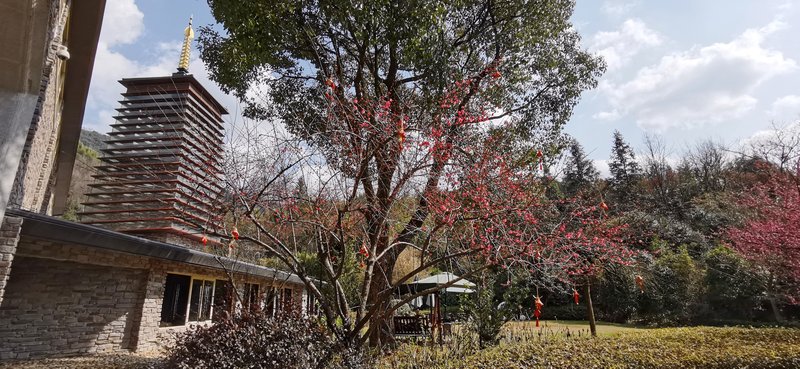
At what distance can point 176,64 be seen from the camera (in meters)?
11.5

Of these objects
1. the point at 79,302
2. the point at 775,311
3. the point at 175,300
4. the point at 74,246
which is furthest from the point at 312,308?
the point at 775,311

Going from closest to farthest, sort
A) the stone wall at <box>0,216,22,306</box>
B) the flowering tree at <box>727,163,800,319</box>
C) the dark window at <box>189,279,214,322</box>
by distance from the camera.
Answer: the stone wall at <box>0,216,22,306</box>, the flowering tree at <box>727,163,800,319</box>, the dark window at <box>189,279,214,322</box>

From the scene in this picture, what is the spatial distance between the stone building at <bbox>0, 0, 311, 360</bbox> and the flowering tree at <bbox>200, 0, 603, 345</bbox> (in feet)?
4.68

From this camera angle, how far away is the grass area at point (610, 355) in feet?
18.3

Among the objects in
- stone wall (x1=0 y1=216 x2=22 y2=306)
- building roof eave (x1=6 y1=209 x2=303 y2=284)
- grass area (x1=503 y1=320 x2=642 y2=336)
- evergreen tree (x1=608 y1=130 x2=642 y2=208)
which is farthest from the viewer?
evergreen tree (x1=608 y1=130 x2=642 y2=208)

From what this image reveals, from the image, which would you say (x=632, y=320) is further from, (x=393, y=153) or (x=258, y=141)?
(x=258, y=141)

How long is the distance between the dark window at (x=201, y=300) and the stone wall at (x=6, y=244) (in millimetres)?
5296

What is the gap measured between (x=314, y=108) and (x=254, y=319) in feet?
14.7

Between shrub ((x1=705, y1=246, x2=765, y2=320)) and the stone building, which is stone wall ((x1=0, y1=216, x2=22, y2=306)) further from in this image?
shrub ((x1=705, y1=246, x2=765, y2=320))

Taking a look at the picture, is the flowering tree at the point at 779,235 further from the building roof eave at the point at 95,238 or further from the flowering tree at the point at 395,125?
the building roof eave at the point at 95,238

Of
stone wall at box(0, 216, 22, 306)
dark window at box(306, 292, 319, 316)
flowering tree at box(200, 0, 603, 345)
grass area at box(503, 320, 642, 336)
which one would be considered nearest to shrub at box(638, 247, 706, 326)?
grass area at box(503, 320, 642, 336)

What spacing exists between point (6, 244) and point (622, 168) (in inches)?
A: 1400

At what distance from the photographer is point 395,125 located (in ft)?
15.8

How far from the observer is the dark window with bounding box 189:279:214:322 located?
9797 mm
